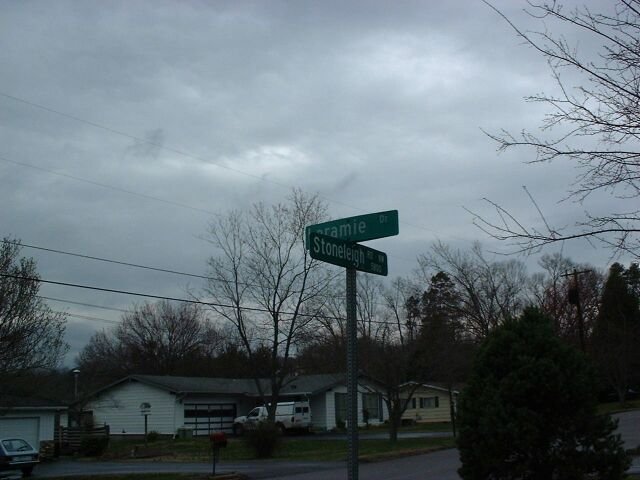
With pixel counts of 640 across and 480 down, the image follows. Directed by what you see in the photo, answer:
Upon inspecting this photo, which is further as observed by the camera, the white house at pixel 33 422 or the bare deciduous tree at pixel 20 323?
the white house at pixel 33 422

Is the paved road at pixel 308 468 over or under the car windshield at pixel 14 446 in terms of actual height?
under

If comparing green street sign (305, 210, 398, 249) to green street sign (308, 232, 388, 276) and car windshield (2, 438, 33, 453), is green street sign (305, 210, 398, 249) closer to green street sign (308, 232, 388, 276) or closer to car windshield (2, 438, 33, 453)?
green street sign (308, 232, 388, 276)

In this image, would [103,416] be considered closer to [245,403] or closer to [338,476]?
[245,403]

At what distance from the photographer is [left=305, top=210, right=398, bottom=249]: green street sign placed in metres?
7.18

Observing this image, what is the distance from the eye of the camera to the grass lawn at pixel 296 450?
104 ft

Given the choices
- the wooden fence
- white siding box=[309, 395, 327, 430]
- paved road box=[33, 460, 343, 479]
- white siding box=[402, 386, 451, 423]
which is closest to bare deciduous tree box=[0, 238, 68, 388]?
paved road box=[33, 460, 343, 479]

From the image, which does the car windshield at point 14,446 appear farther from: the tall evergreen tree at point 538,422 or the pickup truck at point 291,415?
the tall evergreen tree at point 538,422

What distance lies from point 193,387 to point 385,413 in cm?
1637

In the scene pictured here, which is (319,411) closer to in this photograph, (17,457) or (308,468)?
(17,457)

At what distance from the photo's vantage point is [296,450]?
1428 inches

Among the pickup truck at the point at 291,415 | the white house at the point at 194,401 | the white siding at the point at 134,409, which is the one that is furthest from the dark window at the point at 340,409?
the white siding at the point at 134,409

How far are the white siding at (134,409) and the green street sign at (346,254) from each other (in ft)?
146

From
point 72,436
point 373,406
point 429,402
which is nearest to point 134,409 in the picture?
point 72,436

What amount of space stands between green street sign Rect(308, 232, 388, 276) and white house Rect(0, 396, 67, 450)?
3160 cm
